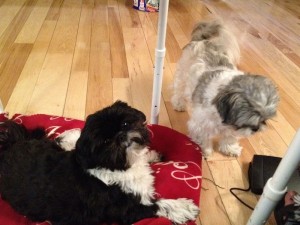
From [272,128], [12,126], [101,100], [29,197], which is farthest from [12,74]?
[272,128]

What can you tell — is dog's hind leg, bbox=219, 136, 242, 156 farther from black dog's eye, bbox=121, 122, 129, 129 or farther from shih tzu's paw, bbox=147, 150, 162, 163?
black dog's eye, bbox=121, 122, 129, 129

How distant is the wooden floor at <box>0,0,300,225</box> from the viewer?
197 cm

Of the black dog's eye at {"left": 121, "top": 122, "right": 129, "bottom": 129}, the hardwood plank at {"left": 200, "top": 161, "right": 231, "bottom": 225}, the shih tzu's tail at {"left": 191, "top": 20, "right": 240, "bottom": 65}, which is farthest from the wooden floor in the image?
the black dog's eye at {"left": 121, "top": 122, "right": 129, "bottom": 129}

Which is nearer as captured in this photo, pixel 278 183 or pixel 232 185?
pixel 278 183

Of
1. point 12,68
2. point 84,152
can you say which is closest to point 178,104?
point 84,152

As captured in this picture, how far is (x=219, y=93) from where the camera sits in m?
1.54

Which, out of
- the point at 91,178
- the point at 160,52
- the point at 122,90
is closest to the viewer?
the point at 91,178

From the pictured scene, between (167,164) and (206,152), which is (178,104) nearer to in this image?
(206,152)

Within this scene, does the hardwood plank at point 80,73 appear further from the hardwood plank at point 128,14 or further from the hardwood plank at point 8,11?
the hardwood plank at point 8,11

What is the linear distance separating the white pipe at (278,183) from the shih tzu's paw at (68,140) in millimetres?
927

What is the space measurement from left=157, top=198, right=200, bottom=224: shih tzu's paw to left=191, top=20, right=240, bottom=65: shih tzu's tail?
0.95 metres

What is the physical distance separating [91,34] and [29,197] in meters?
2.37

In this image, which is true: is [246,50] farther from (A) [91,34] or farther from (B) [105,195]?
(B) [105,195]

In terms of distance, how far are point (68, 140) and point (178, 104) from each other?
0.92 metres
